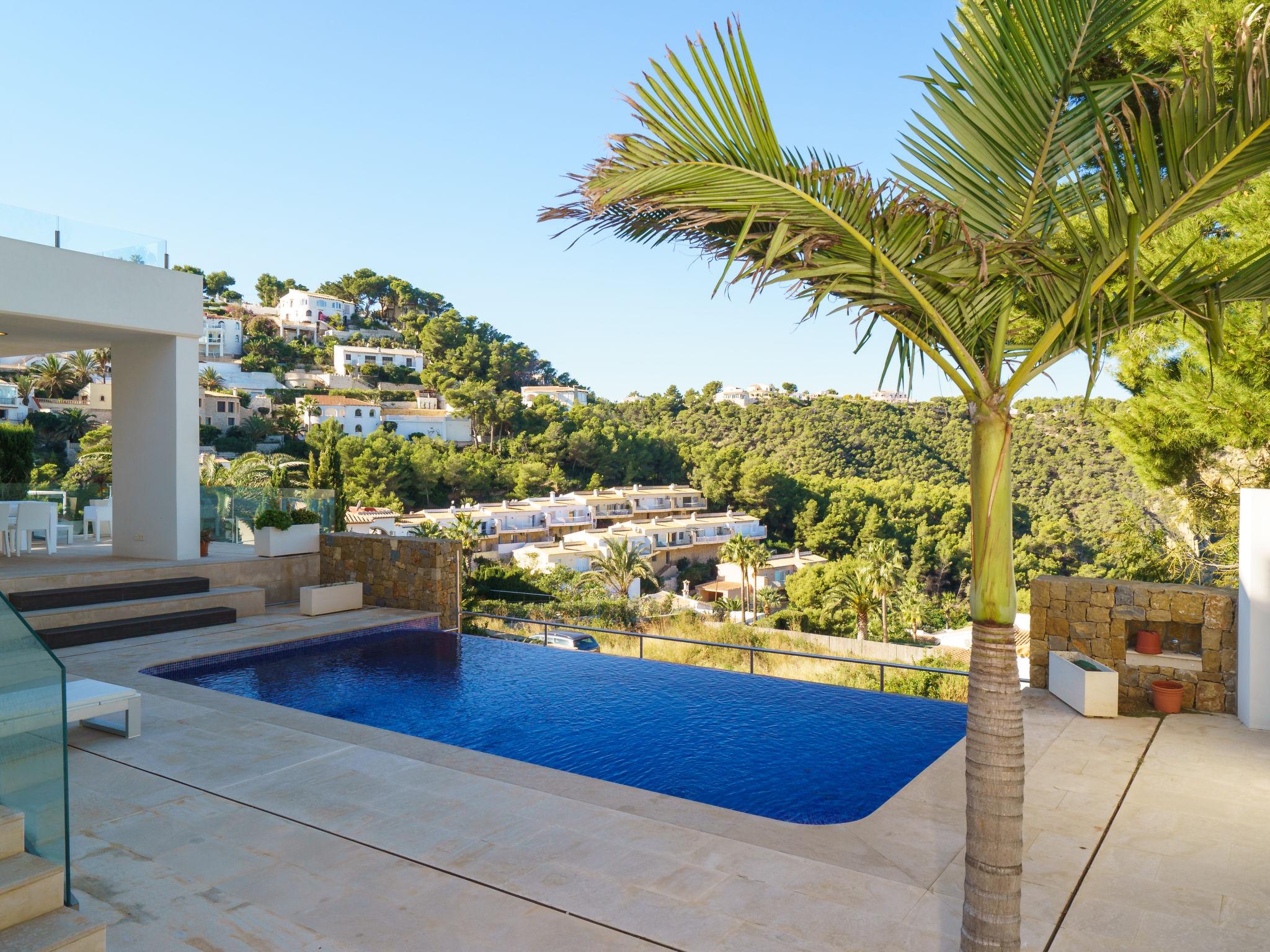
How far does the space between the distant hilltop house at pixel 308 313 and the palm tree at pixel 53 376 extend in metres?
36.3

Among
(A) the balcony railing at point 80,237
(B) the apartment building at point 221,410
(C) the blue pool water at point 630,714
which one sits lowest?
(C) the blue pool water at point 630,714

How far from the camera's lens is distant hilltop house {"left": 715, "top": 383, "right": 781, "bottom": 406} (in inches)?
2991

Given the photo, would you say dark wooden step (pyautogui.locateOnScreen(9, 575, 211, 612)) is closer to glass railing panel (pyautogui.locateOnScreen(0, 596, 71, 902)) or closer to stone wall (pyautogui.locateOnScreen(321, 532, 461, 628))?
stone wall (pyautogui.locateOnScreen(321, 532, 461, 628))

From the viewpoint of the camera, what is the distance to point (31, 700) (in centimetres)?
379

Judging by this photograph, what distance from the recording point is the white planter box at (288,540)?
13.7m

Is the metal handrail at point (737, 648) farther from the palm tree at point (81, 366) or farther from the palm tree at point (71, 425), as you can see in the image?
the palm tree at point (81, 366)

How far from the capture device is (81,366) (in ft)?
198

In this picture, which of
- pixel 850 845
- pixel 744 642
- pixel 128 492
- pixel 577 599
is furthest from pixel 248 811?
pixel 577 599

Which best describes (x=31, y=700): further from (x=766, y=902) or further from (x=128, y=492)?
(x=128, y=492)

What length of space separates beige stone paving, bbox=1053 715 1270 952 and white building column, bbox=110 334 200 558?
13.2 metres

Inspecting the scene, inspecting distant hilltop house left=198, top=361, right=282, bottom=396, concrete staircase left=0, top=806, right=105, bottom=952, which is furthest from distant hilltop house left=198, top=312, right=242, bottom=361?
concrete staircase left=0, top=806, right=105, bottom=952

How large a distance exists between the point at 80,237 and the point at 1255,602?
48.9 ft

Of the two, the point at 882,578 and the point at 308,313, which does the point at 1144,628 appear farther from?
Result: the point at 308,313

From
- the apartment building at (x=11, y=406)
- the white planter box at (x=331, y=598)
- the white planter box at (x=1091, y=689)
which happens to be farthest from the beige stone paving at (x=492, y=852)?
the apartment building at (x=11, y=406)
